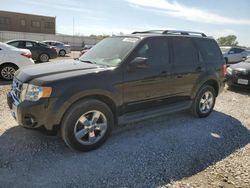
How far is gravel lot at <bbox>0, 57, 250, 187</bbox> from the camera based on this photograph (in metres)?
3.31

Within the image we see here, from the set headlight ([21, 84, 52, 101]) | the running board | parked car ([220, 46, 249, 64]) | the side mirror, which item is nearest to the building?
parked car ([220, 46, 249, 64])

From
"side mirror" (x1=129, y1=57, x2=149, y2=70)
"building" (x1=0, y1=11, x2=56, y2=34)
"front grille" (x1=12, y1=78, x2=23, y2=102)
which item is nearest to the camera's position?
"front grille" (x1=12, y1=78, x2=23, y2=102)

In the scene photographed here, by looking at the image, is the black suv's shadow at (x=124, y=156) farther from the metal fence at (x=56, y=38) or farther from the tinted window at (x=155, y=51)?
the metal fence at (x=56, y=38)

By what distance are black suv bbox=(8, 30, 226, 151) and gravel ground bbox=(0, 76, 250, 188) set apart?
383mm

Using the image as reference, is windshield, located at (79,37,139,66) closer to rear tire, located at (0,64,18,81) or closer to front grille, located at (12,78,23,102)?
front grille, located at (12,78,23,102)

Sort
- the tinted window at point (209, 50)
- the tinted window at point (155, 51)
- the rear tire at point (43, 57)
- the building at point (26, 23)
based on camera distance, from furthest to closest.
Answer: the building at point (26, 23) → the rear tire at point (43, 57) → the tinted window at point (209, 50) → the tinted window at point (155, 51)

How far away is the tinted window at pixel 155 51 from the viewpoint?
4520 millimetres

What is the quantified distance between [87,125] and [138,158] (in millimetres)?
944

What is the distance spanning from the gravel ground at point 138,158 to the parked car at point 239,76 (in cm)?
412

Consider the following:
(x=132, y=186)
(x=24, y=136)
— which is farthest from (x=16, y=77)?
(x=132, y=186)

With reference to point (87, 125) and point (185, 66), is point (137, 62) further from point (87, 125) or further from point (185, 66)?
point (185, 66)

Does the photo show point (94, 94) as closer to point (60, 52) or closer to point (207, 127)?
point (207, 127)

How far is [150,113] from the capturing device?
467 centimetres

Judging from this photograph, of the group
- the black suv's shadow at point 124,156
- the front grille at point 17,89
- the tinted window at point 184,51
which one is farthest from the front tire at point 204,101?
the front grille at point 17,89
